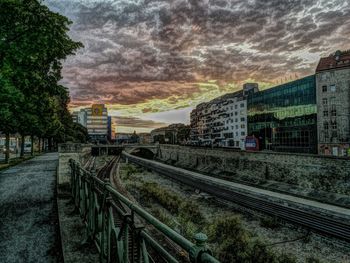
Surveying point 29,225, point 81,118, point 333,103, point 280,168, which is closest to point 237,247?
point 29,225

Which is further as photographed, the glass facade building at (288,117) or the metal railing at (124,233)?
the glass facade building at (288,117)

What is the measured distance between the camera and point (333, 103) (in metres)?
49.4

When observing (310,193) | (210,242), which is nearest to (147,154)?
(310,193)

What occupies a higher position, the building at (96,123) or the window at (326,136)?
the building at (96,123)

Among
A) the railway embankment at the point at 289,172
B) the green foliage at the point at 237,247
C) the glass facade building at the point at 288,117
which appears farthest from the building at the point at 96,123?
the green foliage at the point at 237,247

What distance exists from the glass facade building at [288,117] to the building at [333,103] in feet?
4.76

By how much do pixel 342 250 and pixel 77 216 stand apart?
16.2 m

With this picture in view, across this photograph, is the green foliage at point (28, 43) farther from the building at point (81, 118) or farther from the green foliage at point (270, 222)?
the building at point (81, 118)

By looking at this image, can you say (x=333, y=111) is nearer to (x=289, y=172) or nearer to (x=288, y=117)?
(x=288, y=117)

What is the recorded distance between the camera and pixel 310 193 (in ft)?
88.8

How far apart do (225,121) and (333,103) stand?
47402 mm

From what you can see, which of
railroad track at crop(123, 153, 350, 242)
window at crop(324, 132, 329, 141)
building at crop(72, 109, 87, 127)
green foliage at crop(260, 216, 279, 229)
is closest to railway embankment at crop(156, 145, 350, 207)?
railroad track at crop(123, 153, 350, 242)

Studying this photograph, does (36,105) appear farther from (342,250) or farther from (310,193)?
(310,193)

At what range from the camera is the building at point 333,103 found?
47.5m
